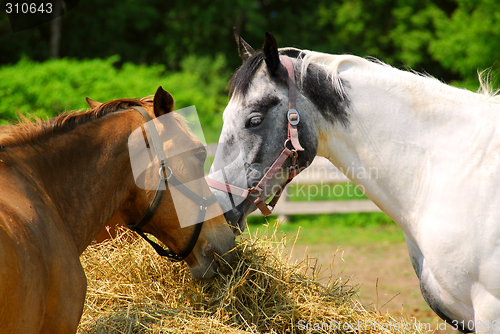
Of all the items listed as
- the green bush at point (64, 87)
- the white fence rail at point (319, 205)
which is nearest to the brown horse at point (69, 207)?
the green bush at point (64, 87)

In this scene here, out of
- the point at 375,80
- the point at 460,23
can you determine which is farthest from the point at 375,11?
the point at 375,80

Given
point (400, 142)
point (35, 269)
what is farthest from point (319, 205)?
point (35, 269)

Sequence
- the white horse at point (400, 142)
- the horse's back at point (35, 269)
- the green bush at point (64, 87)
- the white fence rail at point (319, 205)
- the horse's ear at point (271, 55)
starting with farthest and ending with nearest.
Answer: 1. the white fence rail at point (319, 205)
2. the green bush at point (64, 87)
3. the horse's ear at point (271, 55)
4. the white horse at point (400, 142)
5. the horse's back at point (35, 269)

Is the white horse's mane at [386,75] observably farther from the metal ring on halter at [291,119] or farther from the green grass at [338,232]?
the green grass at [338,232]

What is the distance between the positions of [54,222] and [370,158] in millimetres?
1520

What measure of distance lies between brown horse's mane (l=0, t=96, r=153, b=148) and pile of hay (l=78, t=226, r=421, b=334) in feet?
3.17

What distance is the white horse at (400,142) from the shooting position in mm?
1849

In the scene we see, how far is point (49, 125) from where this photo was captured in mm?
1966

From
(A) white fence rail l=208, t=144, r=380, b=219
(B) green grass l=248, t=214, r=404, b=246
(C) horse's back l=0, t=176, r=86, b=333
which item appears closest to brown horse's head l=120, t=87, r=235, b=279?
(C) horse's back l=0, t=176, r=86, b=333

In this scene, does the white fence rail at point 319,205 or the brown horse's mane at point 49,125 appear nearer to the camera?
the brown horse's mane at point 49,125

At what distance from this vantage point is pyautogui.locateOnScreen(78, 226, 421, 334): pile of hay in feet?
7.25

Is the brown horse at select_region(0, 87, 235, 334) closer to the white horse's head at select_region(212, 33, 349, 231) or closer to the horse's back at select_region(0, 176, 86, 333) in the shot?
the horse's back at select_region(0, 176, 86, 333)

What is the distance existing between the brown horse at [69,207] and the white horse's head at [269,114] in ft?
0.76

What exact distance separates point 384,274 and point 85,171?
181 inches
